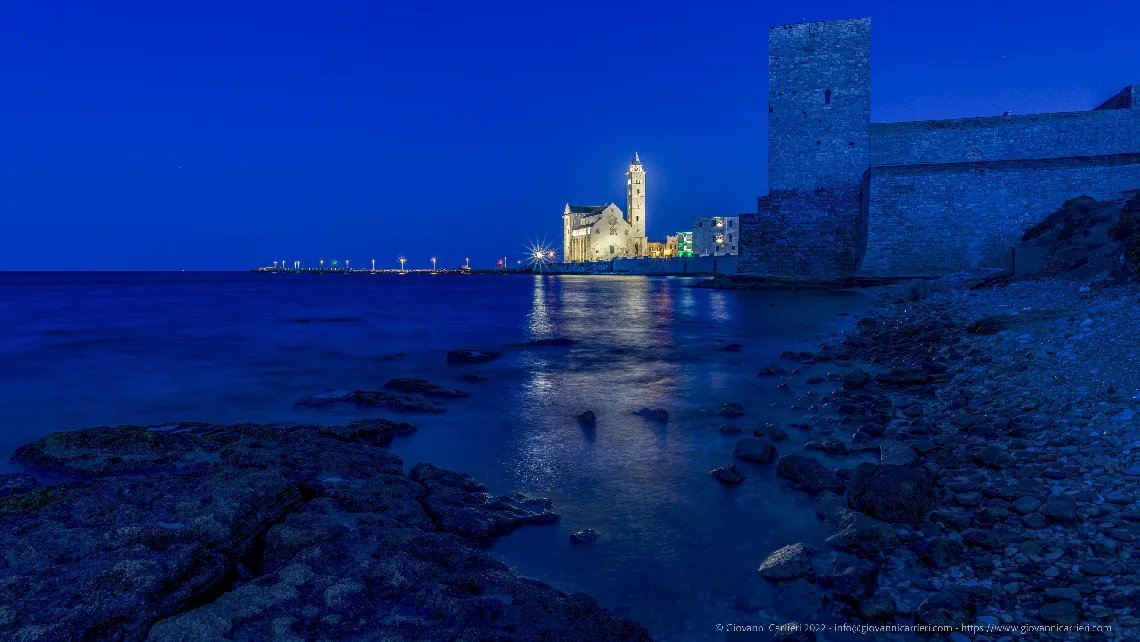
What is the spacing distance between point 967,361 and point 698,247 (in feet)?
255

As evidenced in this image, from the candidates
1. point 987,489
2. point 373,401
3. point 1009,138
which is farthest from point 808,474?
point 1009,138

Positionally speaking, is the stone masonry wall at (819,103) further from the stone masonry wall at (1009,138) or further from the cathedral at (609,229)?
the cathedral at (609,229)

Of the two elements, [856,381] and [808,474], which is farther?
[856,381]

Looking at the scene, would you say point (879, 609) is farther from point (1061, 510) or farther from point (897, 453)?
point (897, 453)

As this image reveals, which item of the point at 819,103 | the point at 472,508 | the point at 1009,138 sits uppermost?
the point at 819,103

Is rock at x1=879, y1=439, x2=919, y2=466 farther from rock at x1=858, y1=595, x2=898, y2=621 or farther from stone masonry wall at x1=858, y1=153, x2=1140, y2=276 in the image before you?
stone masonry wall at x1=858, y1=153, x2=1140, y2=276

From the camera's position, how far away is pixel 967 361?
700cm

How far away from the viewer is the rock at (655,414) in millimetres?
A: 6434

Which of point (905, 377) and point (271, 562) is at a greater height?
point (905, 377)

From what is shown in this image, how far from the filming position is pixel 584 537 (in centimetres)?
360

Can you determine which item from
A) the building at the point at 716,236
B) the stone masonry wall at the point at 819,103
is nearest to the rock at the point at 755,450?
the stone masonry wall at the point at 819,103

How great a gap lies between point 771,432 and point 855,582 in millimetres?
2702

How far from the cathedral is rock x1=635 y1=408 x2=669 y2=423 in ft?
260

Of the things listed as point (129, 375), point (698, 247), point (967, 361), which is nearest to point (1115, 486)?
point (967, 361)
